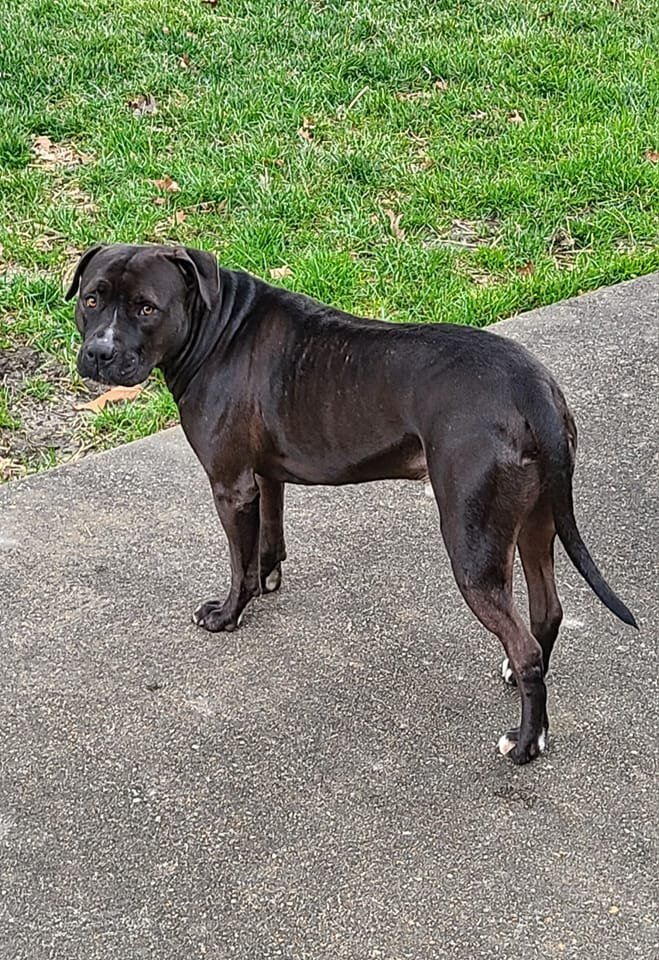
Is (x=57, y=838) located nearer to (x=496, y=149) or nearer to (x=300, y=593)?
(x=300, y=593)

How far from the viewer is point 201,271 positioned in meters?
3.58

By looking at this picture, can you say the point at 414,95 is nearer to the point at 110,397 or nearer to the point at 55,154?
the point at 55,154

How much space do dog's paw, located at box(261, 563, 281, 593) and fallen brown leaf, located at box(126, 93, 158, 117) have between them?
4.40 meters

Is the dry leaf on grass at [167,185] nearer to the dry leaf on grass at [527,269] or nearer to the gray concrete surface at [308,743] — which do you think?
the dry leaf on grass at [527,269]

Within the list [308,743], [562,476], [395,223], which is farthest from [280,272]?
[562,476]

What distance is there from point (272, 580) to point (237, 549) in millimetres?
322

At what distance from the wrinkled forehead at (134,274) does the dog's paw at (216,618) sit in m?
0.97

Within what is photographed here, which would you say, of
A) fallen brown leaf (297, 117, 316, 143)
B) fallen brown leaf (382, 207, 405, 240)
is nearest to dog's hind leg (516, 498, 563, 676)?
fallen brown leaf (382, 207, 405, 240)

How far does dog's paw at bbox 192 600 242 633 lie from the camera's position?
3908mm

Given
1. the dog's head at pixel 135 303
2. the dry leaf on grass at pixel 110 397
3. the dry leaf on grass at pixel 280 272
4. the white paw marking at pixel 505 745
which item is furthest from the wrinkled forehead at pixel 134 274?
the dry leaf on grass at pixel 280 272

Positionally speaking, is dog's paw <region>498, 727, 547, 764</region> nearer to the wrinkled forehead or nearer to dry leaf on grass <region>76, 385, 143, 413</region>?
the wrinkled forehead

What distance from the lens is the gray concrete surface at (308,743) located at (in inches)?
116

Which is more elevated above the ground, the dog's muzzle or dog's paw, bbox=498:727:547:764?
the dog's muzzle

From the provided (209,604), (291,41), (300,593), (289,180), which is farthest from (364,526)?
(291,41)
